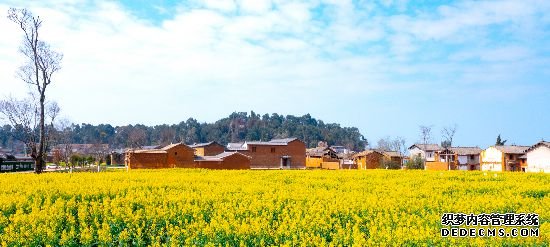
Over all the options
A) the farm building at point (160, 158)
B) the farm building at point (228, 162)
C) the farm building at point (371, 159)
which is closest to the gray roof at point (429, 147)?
the farm building at point (371, 159)

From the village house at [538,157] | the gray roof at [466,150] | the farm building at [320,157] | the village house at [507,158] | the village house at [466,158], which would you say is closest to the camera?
the village house at [538,157]

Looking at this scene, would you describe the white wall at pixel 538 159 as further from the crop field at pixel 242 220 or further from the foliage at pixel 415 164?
the crop field at pixel 242 220

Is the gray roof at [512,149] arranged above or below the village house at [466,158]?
above

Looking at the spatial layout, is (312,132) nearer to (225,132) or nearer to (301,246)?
(225,132)

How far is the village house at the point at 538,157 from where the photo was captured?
71.2 meters

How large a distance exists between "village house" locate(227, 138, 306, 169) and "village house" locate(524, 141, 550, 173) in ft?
116

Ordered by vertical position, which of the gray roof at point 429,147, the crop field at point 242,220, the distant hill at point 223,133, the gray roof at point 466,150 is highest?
the distant hill at point 223,133

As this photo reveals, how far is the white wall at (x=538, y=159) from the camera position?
234 ft

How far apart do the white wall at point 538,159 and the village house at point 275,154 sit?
35247 mm

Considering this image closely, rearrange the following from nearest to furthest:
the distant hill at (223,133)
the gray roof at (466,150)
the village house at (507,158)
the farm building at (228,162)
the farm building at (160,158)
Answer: the farm building at (160,158) → the farm building at (228,162) → the village house at (507,158) → the gray roof at (466,150) → the distant hill at (223,133)

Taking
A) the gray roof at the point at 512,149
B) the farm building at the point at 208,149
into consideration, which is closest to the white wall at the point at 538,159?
the gray roof at the point at 512,149

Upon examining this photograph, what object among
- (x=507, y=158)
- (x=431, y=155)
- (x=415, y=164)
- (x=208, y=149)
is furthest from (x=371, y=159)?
(x=208, y=149)

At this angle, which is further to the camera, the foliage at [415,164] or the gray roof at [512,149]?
the gray roof at [512,149]

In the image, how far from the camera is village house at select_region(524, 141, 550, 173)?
2805 inches
